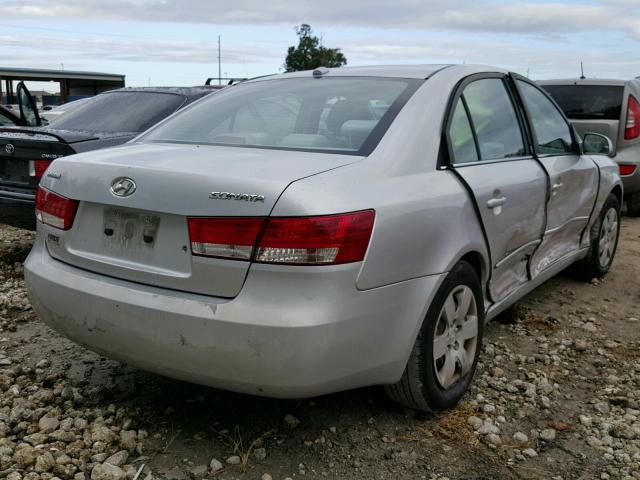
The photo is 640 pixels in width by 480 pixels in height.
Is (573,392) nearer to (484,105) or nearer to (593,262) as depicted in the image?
(484,105)

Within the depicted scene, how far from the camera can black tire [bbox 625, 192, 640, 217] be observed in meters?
8.90

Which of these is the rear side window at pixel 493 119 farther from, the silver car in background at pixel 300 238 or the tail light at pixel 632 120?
the tail light at pixel 632 120

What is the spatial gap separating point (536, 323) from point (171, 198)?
2.92m

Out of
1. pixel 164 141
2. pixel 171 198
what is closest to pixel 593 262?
pixel 164 141

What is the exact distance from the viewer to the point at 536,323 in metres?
4.64

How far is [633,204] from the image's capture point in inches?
354

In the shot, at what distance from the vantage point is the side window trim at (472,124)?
3172 mm

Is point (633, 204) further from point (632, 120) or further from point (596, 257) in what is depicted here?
point (596, 257)

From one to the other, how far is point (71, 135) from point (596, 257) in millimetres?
4232

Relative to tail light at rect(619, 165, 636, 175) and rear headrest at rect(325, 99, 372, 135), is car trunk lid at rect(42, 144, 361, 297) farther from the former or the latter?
tail light at rect(619, 165, 636, 175)

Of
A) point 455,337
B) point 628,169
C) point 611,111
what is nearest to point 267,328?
point 455,337

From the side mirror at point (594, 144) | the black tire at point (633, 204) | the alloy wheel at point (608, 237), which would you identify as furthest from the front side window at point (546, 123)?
the black tire at point (633, 204)

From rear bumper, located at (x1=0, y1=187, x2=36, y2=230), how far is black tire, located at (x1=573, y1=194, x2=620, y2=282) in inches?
168

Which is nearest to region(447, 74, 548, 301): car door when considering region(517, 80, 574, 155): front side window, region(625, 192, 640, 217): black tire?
region(517, 80, 574, 155): front side window
